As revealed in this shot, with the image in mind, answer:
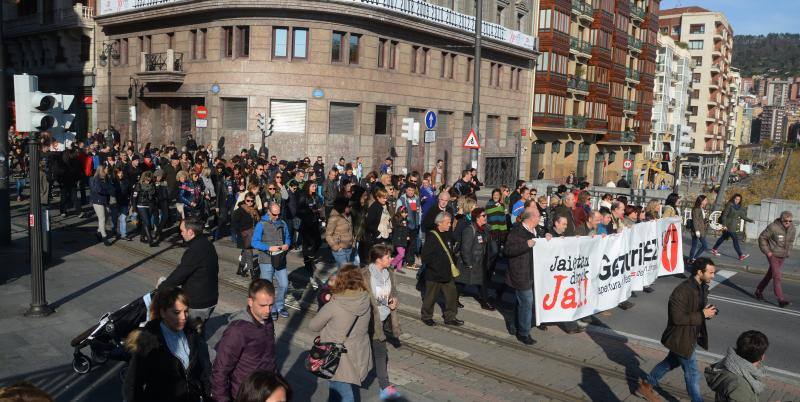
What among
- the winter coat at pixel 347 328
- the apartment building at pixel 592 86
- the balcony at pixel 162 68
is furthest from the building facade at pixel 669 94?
the winter coat at pixel 347 328

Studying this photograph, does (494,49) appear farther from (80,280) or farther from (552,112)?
(80,280)

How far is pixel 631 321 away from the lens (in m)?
10.9

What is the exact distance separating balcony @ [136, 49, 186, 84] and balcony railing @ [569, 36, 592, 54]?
2837 centimetres

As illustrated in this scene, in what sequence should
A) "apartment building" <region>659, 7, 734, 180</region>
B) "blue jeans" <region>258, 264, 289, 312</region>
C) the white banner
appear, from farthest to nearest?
1. "apartment building" <region>659, 7, 734, 180</region>
2. "blue jeans" <region>258, 264, 289, 312</region>
3. the white banner

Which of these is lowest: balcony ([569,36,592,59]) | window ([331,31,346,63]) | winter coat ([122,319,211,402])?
winter coat ([122,319,211,402])

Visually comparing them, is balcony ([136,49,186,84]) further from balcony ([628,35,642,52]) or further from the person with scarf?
balcony ([628,35,642,52])

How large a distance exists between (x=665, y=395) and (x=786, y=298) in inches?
278

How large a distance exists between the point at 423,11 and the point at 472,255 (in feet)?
83.4

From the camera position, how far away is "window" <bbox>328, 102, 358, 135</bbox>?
31.0m

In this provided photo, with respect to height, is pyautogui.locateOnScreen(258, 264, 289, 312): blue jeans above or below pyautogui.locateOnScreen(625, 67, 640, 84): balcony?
below

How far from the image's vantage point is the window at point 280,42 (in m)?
30.0

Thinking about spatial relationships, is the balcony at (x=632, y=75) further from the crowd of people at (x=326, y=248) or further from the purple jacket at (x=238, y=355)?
the purple jacket at (x=238, y=355)

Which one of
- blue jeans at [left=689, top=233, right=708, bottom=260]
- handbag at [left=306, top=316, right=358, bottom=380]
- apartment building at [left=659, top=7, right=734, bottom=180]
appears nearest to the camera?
handbag at [left=306, top=316, right=358, bottom=380]

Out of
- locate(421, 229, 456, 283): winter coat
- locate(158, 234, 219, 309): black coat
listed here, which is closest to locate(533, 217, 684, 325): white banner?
locate(421, 229, 456, 283): winter coat
